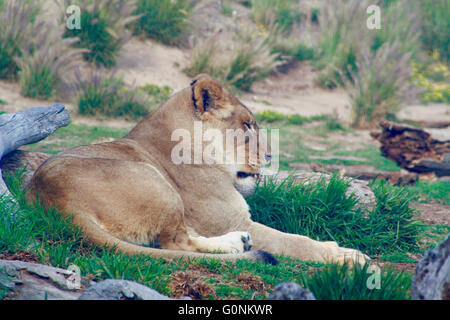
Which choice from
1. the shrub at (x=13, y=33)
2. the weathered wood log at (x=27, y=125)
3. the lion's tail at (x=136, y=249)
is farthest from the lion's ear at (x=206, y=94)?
the shrub at (x=13, y=33)

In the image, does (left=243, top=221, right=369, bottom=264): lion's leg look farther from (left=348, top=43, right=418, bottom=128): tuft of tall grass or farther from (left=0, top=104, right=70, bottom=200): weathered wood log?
(left=348, top=43, right=418, bottom=128): tuft of tall grass

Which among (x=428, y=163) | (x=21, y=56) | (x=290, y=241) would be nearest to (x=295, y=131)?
(x=428, y=163)

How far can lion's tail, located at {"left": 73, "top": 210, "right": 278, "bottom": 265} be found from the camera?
3.56m

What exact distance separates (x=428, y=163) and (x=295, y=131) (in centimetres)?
363

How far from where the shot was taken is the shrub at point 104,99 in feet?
33.3

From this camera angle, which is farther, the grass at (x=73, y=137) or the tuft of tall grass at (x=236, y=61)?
the tuft of tall grass at (x=236, y=61)

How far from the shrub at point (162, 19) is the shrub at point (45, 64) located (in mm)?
3698

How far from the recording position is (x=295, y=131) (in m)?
11.4

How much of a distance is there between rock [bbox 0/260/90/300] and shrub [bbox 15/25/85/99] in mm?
7812

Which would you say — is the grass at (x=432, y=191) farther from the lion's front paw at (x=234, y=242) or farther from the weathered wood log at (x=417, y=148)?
the lion's front paw at (x=234, y=242)

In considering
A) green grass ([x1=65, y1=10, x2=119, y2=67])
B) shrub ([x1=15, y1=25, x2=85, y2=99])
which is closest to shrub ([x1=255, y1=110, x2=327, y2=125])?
green grass ([x1=65, y1=10, x2=119, y2=67])

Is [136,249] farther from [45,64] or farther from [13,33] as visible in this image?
[13,33]

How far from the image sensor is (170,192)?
3998 millimetres
